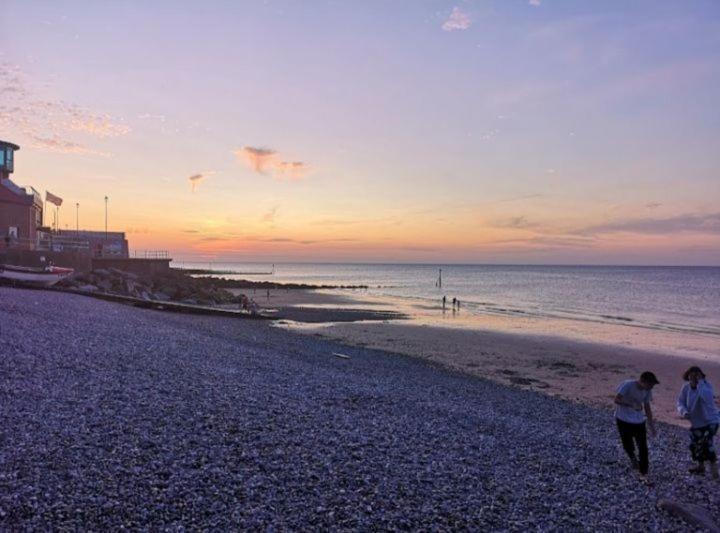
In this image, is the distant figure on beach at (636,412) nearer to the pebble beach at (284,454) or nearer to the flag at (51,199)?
the pebble beach at (284,454)

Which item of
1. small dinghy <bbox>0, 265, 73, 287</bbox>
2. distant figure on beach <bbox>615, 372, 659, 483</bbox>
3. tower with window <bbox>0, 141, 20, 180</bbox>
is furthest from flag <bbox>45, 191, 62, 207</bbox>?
distant figure on beach <bbox>615, 372, 659, 483</bbox>

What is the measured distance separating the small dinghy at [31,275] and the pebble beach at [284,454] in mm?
19532

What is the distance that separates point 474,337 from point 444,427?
908 inches

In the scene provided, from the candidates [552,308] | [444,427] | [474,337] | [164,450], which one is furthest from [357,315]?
[164,450]

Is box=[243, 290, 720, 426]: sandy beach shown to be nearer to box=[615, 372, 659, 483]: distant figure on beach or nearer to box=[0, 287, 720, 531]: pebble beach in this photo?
box=[0, 287, 720, 531]: pebble beach

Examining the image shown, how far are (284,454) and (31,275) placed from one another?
31351 mm

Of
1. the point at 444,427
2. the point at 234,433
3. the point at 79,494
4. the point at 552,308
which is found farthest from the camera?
the point at 552,308

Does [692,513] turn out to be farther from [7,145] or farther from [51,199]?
[51,199]

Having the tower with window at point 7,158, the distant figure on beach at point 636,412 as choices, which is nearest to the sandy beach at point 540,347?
the distant figure on beach at point 636,412

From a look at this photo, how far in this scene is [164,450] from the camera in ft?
25.9

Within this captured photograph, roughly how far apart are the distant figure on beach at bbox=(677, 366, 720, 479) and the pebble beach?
1.30 feet

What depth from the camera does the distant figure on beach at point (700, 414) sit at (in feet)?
30.3

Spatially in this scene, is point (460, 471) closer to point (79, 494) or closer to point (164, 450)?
point (164, 450)

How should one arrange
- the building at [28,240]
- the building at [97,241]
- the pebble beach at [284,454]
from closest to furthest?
the pebble beach at [284,454] → the building at [28,240] → the building at [97,241]
